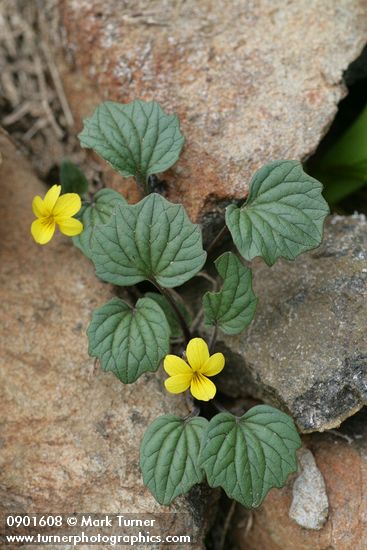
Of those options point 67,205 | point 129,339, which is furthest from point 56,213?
point 129,339

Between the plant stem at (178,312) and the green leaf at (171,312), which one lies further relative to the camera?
the green leaf at (171,312)

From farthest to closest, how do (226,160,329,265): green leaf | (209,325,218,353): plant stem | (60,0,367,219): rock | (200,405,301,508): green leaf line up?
(60,0,367,219): rock, (209,325,218,353): plant stem, (226,160,329,265): green leaf, (200,405,301,508): green leaf

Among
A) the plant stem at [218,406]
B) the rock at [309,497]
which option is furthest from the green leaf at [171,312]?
the rock at [309,497]

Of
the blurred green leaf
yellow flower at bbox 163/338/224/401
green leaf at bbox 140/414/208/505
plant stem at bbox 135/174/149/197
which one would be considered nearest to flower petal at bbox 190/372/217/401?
yellow flower at bbox 163/338/224/401

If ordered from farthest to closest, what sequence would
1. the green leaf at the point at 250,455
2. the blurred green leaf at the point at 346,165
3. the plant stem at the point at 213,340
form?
the blurred green leaf at the point at 346,165 → the plant stem at the point at 213,340 → the green leaf at the point at 250,455

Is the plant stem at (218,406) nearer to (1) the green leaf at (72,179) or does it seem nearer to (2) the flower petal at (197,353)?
(2) the flower petal at (197,353)

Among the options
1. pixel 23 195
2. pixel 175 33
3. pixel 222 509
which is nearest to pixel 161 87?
pixel 175 33

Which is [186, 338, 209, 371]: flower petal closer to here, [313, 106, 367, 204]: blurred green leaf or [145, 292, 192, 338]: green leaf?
[145, 292, 192, 338]: green leaf
